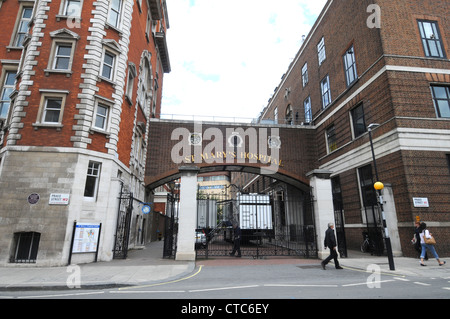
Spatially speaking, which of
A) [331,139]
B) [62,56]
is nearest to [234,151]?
[331,139]

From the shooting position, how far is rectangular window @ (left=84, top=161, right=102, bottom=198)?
1371cm

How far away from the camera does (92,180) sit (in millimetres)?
13977

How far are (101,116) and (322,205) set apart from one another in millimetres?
13585

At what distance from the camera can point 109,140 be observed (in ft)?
48.9

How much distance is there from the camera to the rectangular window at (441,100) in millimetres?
15523

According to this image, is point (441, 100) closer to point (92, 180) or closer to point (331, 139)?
point (331, 139)

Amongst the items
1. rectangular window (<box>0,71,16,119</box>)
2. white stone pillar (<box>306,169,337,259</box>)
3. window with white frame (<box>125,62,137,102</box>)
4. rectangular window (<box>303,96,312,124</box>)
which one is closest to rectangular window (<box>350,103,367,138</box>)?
white stone pillar (<box>306,169,337,259</box>)

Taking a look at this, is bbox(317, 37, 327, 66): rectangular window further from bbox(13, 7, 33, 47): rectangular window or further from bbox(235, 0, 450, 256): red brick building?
bbox(13, 7, 33, 47): rectangular window

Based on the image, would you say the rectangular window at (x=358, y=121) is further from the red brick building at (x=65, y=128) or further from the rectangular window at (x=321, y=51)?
the red brick building at (x=65, y=128)

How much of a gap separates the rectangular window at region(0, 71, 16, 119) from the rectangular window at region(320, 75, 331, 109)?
25006 millimetres

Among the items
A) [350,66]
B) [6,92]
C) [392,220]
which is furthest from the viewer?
[350,66]

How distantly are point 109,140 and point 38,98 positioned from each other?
4211 millimetres

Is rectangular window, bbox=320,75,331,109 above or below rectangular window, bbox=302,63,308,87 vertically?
below

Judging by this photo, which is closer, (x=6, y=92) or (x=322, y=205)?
(x=322, y=205)
